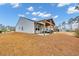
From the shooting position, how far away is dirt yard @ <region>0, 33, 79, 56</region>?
2387mm

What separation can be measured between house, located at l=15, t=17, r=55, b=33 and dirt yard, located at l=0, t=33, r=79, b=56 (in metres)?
0.06

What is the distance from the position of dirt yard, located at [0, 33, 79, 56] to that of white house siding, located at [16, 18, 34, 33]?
55 mm

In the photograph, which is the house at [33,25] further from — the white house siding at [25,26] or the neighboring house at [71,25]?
the neighboring house at [71,25]

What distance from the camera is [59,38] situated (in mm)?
2463

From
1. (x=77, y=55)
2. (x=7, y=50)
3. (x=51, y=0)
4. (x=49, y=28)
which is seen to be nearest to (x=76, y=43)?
(x=77, y=55)

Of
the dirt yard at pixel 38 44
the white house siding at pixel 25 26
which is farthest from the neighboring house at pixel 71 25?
the white house siding at pixel 25 26

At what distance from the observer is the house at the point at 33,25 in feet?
8.05

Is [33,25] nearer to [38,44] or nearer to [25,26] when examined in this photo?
[25,26]

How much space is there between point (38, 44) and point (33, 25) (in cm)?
22

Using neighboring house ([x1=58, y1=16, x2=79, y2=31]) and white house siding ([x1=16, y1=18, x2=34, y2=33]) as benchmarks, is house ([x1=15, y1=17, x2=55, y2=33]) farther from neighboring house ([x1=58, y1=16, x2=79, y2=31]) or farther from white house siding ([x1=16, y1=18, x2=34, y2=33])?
neighboring house ([x1=58, y1=16, x2=79, y2=31])

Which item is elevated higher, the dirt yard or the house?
the house

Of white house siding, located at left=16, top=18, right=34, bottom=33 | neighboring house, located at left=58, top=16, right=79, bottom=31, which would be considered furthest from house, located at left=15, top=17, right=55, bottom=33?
neighboring house, located at left=58, top=16, right=79, bottom=31

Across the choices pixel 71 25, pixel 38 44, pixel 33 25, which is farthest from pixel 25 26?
Result: pixel 71 25

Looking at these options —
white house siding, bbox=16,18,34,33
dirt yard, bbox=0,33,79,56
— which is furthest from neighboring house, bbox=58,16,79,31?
white house siding, bbox=16,18,34,33
